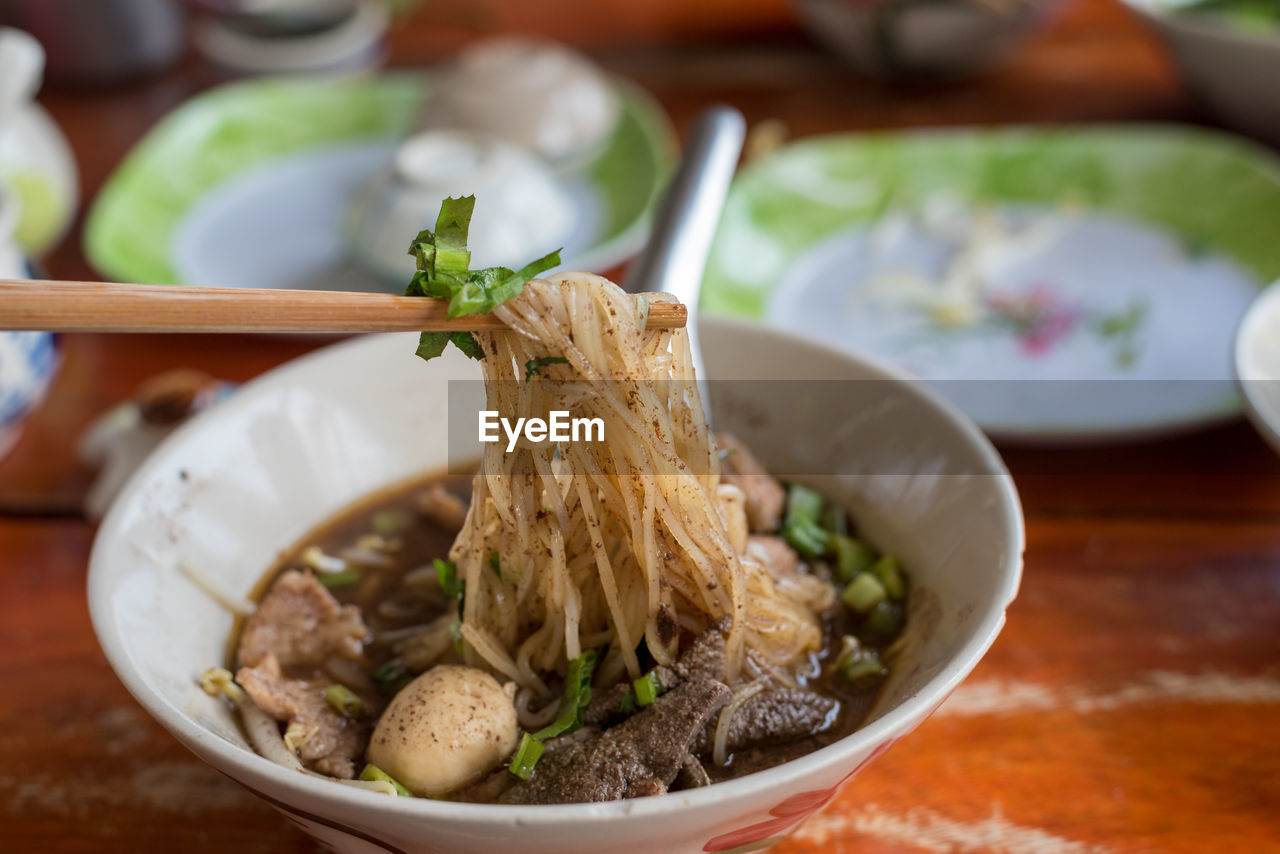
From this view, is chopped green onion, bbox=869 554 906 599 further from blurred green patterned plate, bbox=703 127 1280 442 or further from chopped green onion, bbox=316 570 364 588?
chopped green onion, bbox=316 570 364 588

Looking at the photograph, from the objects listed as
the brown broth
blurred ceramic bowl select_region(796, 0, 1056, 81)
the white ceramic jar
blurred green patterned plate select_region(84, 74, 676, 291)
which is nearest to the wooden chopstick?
the brown broth

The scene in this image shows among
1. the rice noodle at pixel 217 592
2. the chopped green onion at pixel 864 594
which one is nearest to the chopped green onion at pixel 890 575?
the chopped green onion at pixel 864 594

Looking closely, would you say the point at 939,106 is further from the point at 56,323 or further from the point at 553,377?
the point at 56,323

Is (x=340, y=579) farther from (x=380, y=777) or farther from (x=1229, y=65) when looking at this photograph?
(x=1229, y=65)

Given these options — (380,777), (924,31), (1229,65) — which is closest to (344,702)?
(380,777)

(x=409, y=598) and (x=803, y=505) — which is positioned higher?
(x=803, y=505)

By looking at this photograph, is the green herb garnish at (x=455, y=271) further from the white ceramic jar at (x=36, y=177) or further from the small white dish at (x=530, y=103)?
the small white dish at (x=530, y=103)
